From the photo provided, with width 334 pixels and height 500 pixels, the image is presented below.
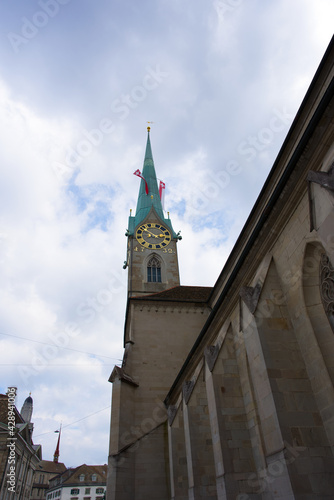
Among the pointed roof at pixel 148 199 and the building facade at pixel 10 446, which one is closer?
the building facade at pixel 10 446

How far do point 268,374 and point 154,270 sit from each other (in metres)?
21.7

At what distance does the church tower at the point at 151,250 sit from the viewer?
2683cm

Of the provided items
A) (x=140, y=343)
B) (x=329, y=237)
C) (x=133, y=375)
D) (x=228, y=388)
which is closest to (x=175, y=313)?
(x=140, y=343)

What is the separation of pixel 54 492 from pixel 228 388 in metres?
67.3

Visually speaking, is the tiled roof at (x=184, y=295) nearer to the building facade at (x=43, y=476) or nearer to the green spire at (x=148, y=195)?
the green spire at (x=148, y=195)

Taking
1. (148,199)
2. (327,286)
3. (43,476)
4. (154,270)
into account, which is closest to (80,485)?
(43,476)

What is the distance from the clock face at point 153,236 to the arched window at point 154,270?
1.41m

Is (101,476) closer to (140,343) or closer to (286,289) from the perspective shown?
(140,343)

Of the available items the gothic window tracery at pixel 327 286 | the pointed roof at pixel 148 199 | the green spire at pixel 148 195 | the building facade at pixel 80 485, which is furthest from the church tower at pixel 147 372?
the building facade at pixel 80 485

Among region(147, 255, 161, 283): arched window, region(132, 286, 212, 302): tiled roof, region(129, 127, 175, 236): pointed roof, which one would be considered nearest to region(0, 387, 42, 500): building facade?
region(132, 286, 212, 302): tiled roof

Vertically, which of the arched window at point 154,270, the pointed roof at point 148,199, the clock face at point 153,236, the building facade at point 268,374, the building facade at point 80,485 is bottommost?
the building facade at point 268,374

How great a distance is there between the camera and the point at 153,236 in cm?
3070

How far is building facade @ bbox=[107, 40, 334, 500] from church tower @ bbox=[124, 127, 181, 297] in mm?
11297

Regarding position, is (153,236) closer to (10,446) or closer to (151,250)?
(151,250)
